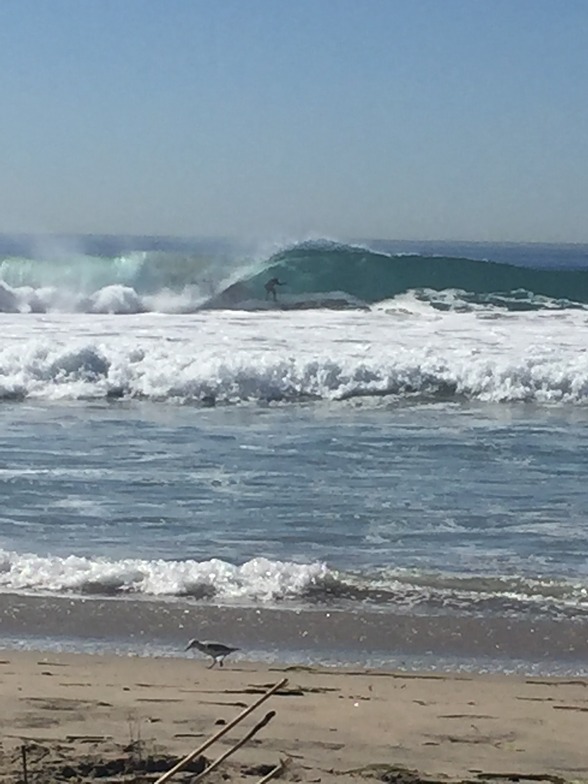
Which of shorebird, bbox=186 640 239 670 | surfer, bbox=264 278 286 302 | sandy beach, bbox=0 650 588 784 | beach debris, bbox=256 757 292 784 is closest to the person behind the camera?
beach debris, bbox=256 757 292 784

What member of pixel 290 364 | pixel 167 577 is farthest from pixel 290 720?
pixel 290 364

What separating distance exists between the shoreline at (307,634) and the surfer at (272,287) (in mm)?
19117

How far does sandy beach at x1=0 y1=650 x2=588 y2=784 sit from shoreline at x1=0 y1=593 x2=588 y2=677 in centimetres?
20

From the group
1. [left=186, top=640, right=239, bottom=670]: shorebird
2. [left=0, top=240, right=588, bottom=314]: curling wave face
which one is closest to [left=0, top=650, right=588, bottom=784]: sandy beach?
[left=186, top=640, right=239, bottom=670]: shorebird

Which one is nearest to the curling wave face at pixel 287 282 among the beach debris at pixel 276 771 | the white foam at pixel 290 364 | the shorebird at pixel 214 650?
the white foam at pixel 290 364

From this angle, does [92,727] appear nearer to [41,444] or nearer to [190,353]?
[41,444]

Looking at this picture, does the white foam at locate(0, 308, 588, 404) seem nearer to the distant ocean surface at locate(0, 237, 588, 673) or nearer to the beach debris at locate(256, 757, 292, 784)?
the distant ocean surface at locate(0, 237, 588, 673)

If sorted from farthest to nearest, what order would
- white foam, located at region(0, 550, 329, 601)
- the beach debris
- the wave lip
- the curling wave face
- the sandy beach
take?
the curling wave face < white foam, located at region(0, 550, 329, 601) < the wave lip < the sandy beach < the beach debris

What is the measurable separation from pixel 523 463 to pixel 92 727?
5.72 metres

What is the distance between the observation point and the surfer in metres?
25.0

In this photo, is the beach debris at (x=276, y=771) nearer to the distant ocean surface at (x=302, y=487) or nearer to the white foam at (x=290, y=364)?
the distant ocean surface at (x=302, y=487)

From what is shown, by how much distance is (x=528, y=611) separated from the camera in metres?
5.85

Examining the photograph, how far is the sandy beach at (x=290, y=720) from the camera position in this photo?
3945 mm

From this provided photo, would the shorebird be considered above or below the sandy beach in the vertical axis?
above
